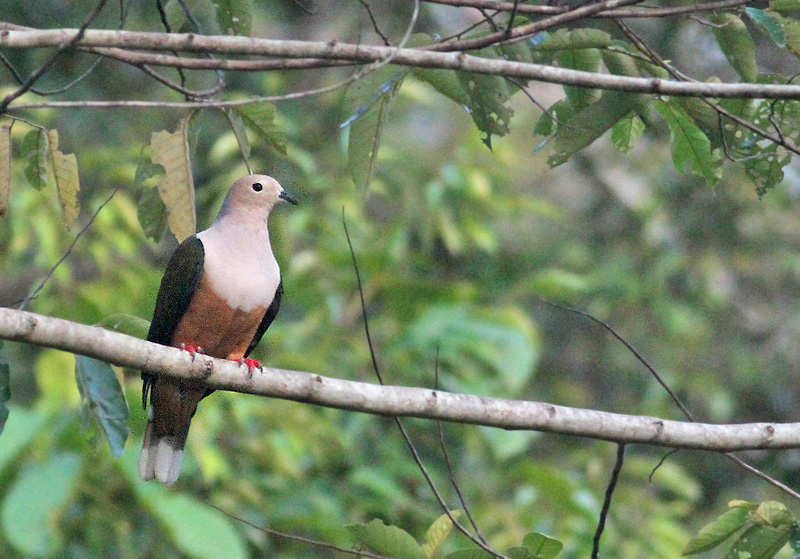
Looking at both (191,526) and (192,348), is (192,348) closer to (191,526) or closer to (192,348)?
(192,348)

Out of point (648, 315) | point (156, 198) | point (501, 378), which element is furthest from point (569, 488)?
point (156, 198)

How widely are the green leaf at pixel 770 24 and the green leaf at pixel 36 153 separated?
6.71ft

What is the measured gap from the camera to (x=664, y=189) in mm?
8180

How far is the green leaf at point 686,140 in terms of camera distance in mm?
2820

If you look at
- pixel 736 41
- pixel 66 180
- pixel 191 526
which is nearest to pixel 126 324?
pixel 66 180

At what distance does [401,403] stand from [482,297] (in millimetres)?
5093

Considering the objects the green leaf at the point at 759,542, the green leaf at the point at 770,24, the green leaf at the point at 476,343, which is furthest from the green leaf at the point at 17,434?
the green leaf at the point at 770,24

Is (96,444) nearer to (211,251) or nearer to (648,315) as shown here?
(211,251)

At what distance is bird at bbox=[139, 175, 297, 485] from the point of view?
130 inches

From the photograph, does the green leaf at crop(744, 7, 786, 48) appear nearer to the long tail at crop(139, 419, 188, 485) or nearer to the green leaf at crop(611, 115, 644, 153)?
the green leaf at crop(611, 115, 644, 153)

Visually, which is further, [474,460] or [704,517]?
[704,517]

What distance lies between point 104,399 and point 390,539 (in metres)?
1.00

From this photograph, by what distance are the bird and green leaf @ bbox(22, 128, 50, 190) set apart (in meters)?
0.67

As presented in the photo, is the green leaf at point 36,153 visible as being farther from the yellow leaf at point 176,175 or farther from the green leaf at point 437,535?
the green leaf at point 437,535
